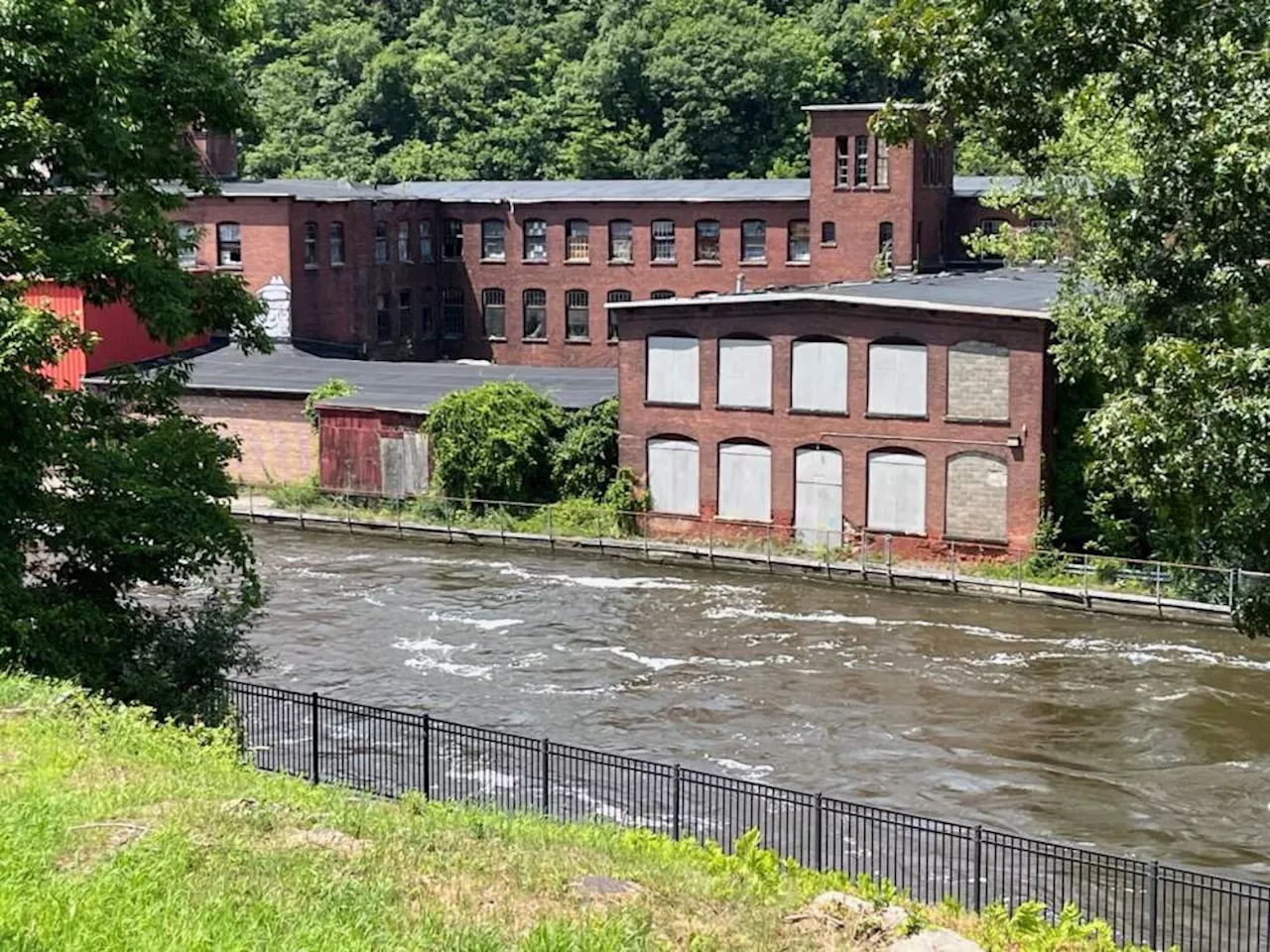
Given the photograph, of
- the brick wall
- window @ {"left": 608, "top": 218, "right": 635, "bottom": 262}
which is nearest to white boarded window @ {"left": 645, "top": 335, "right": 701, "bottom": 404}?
the brick wall

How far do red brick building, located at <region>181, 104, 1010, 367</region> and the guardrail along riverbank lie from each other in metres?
16.2

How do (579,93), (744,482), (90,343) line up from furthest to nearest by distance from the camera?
(579,93)
(744,482)
(90,343)

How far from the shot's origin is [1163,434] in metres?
18.7

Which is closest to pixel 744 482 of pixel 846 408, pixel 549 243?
pixel 846 408

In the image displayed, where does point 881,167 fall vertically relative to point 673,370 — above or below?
above

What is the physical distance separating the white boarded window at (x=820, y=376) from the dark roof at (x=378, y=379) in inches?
278

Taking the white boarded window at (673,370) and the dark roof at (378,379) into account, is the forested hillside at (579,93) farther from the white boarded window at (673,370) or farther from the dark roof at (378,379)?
the white boarded window at (673,370)

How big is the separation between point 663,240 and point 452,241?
9.39m

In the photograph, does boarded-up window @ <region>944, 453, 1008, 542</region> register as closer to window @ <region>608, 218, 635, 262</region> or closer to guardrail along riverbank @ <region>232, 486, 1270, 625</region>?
guardrail along riverbank @ <region>232, 486, 1270, 625</region>

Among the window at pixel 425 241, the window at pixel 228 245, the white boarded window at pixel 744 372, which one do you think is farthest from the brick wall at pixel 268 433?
the window at pixel 425 241

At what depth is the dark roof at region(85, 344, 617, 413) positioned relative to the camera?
5372cm

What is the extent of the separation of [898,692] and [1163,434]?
16.2 meters

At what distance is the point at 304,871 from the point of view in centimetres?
1412

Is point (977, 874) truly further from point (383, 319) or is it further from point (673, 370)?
point (383, 319)
